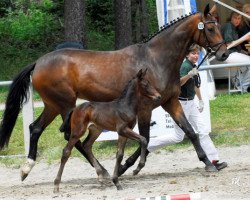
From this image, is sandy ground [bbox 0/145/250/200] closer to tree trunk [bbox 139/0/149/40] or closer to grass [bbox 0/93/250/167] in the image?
grass [bbox 0/93/250/167]

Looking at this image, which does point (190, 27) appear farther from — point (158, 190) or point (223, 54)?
point (158, 190)

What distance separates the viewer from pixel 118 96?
10.8m

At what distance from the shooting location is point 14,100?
11.7 m

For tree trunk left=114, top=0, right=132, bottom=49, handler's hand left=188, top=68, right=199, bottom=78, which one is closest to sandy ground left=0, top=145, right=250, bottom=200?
handler's hand left=188, top=68, right=199, bottom=78

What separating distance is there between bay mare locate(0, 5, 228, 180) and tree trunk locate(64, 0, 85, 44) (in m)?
9.30

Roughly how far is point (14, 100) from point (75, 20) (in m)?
8.99

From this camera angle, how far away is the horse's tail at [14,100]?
1155 centimetres

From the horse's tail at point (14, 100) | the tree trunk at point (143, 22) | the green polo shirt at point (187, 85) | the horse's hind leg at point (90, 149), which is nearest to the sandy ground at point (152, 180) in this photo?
the horse's hind leg at point (90, 149)

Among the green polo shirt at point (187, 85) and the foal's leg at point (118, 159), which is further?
the green polo shirt at point (187, 85)

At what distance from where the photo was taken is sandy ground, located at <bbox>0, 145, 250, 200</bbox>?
32.1 ft

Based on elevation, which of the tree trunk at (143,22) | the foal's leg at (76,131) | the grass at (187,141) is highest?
the foal's leg at (76,131)

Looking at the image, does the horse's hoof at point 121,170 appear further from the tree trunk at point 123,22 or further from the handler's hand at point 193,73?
the tree trunk at point 123,22

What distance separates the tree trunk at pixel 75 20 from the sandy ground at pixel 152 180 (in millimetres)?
7545

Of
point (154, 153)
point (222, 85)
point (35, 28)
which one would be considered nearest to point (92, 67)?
point (154, 153)
